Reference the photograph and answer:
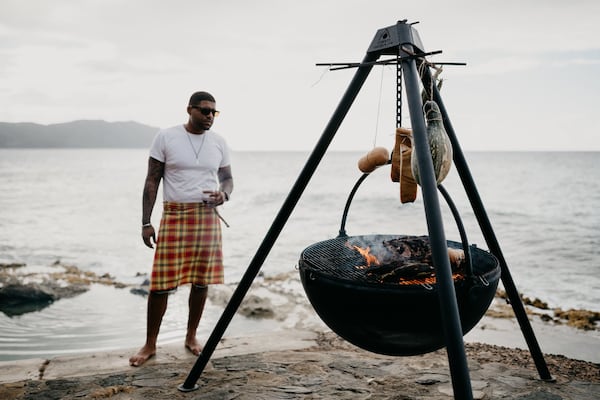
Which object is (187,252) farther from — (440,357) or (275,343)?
(440,357)

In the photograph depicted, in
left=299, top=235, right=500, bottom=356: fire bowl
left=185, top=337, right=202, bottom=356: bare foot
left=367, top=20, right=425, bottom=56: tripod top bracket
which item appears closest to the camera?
left=299, top=235, right=500, bottom=356: fire bowl

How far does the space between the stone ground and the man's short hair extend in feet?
7.58

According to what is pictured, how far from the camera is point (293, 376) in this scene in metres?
3.30

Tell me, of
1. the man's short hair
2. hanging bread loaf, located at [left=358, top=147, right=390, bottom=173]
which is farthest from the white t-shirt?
hanging bread loaf, located at [left=358, top=147, right=390, bottom=173]

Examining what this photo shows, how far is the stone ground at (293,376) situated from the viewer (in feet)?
9.87

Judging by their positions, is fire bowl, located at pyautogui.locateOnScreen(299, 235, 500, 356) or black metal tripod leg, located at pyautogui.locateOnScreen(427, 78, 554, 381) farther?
black metal tripod leg, located at pyautogui.locateOnScreen(427, 78, 554, 381)

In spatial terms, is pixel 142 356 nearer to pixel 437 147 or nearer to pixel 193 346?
pixel 193 346

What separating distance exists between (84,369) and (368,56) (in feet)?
11.3

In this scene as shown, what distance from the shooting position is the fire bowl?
1956 mm

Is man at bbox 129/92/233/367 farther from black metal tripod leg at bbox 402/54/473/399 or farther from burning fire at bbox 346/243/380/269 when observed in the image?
black metal tripod leg at bbox 402/54/473/399

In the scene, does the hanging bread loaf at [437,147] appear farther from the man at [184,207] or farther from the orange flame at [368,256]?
the man at [184,207]

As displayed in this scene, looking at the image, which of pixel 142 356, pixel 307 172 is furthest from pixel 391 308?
pixel 142 356

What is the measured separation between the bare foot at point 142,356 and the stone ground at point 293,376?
6 centimetres

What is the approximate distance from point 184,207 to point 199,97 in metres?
0.99
